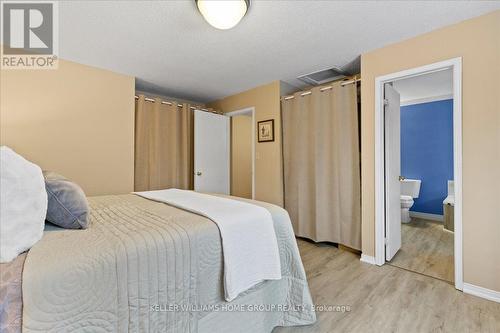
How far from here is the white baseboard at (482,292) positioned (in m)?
1.81

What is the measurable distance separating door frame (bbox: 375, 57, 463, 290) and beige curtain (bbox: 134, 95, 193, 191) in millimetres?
2899

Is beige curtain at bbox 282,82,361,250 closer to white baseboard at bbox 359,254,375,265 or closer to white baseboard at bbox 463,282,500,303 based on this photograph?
white baseboard at bbox 359,254,375,265

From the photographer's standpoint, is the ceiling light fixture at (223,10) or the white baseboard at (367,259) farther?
the white baseboard at (367,259)

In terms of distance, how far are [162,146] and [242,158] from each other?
2.21m

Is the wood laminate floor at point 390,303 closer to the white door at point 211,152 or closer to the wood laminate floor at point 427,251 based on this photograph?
the wood laminate floor at point 427,251

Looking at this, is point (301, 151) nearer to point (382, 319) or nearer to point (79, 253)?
point (382, 319)

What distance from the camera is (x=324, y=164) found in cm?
308

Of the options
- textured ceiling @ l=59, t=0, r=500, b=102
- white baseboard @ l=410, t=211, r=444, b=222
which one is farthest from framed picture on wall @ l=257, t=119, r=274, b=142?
white baseboard @ l=410, t=211, r=444, b=222

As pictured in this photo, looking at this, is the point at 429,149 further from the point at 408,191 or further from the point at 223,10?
the point at 223,10

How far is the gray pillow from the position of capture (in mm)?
1106

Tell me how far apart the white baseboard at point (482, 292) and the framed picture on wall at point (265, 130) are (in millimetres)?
2709

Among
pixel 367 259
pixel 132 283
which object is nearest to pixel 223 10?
pixel 132 283

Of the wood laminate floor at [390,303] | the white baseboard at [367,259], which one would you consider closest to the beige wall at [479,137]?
the wood laminate floor at [390,303]

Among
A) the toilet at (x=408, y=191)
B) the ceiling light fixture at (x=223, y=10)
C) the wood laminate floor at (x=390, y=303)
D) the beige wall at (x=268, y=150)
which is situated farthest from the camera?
the toilet at (x=408, y=191)
